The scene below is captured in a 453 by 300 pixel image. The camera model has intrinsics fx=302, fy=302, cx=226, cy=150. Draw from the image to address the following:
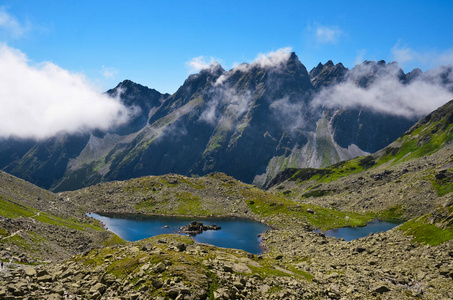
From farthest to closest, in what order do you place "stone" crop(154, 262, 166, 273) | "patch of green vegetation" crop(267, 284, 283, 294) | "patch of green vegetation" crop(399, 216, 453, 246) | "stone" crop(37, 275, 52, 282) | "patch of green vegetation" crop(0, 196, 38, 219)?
"patch of green vegetation" crop(0, 196, 38, 219), "patch of green vegetation" crop(399, 216, 453, 246), "patch of green vegetation" crop(267, 284, 283, 294), "stone" crop(154, 262, 166, 273), "stone" crop(37, 275, 52, 282)

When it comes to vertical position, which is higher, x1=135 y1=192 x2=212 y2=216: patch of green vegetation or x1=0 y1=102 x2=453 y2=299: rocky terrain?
x1=135 y1=192 x2=212 y2=216: patch of green vegetation

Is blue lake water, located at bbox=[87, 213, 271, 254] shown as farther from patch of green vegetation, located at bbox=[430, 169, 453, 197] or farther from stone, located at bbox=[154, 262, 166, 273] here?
patch of green vegetation, located at bbox=[430, 169, 453, 197]

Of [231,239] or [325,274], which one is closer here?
[325,274]

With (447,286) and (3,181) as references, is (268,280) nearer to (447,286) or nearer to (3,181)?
(447,286)

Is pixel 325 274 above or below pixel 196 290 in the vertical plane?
above

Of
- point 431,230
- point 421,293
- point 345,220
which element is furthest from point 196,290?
point 345,220

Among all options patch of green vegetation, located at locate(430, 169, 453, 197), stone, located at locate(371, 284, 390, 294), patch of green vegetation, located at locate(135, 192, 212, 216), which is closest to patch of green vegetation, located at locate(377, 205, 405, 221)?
patch of green vegetation, located at locate(430, 169, 453, 197)

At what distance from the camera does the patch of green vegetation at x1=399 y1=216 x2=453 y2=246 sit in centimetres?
6084

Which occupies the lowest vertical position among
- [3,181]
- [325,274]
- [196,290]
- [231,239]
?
[196,290]

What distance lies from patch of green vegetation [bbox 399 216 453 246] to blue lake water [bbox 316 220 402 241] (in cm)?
5157

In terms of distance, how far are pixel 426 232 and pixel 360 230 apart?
2931 inches

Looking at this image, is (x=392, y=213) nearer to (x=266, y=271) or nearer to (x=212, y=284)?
(x=266, y=271)

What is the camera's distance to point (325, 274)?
55812 mm

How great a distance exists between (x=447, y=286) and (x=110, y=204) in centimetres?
18583
